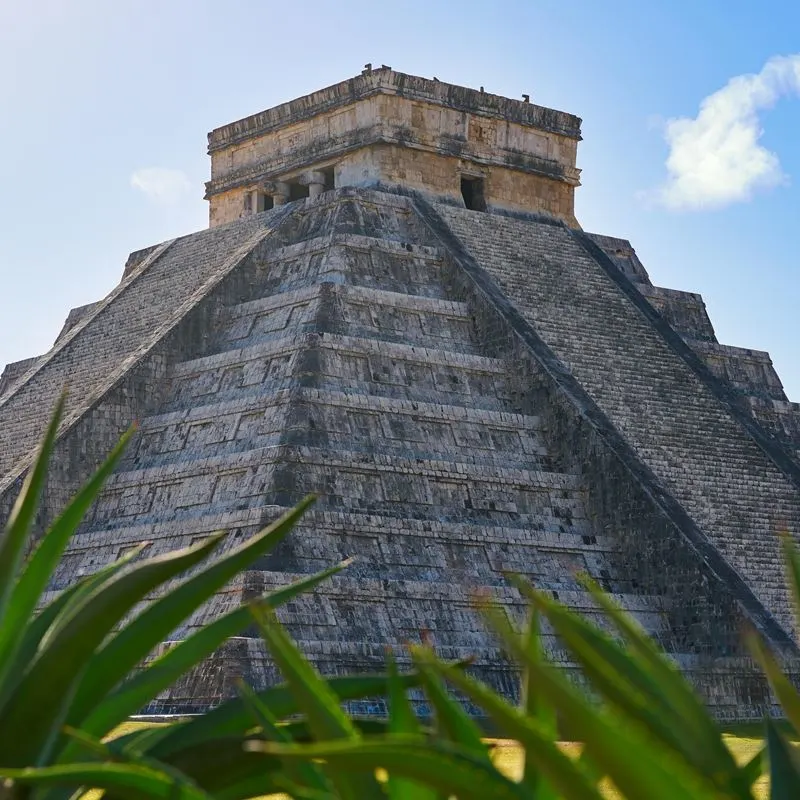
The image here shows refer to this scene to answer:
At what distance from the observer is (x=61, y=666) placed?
142 inches

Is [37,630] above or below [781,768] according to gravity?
above

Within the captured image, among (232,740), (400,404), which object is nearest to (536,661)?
(232,740)

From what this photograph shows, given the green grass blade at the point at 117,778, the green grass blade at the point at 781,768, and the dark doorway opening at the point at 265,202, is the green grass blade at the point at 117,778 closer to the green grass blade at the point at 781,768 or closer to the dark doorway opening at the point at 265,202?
the green grass blade at the point at 781,768

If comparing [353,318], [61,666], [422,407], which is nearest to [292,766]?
[61,666]

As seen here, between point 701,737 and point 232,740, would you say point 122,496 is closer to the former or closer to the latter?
point 232,740

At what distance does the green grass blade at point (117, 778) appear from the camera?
3.07 metres

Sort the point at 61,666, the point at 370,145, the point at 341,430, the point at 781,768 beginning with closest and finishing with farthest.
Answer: the point at 781,768 < the point at 61,666 < the point at 341,430 < the point at 370,145

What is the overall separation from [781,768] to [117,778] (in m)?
1.21

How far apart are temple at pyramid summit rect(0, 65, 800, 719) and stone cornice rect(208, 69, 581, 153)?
0.04 meters

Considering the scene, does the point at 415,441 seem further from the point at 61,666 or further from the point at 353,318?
the point at 61,666

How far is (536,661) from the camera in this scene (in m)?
2.59

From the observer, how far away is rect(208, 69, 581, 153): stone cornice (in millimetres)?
20547

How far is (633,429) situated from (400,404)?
2.72 metres

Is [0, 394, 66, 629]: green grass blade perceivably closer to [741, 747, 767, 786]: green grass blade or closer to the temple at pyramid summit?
[741, 747, 767, 786]: green grass blade
